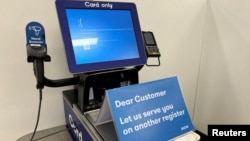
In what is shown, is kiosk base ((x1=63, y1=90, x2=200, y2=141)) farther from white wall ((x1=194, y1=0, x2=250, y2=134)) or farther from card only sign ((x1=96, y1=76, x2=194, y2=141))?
white wall ((x1=194, y1=0, x2=250, y2=134))

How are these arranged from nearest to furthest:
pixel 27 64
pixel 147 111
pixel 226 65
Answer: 1. pixel 147 111
2. pixel 27 64
3. pixel 226 65

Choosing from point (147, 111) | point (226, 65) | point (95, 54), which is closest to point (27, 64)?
point (95, 54)

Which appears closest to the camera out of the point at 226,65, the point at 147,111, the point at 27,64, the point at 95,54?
the point at 147,111

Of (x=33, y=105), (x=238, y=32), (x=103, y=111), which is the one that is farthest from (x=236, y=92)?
(x=33, y=105)

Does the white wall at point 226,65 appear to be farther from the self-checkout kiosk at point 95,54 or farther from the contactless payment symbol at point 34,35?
the contactless payment symbol at point 34,35

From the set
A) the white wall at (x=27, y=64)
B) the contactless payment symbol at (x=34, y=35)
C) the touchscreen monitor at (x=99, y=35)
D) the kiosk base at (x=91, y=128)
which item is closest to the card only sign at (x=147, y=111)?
the kiosk base at (x=91, y=128)

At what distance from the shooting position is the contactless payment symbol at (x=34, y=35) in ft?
2.58

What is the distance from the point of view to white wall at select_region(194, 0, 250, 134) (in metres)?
1.56

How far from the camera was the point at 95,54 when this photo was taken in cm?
87

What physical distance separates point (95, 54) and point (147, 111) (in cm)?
34

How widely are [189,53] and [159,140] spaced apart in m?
1.25

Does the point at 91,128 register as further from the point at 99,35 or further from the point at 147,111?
the point at 99,35

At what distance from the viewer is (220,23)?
1.69 m

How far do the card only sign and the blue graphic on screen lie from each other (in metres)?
0.24
